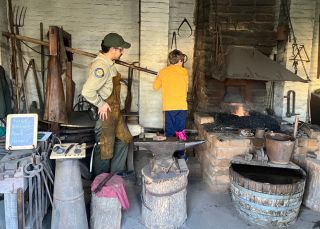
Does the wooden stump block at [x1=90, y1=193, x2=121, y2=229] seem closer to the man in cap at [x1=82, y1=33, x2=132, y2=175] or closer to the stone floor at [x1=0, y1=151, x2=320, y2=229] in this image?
the stone floor at [x1=0, y1=151, x2=320, y2=229]

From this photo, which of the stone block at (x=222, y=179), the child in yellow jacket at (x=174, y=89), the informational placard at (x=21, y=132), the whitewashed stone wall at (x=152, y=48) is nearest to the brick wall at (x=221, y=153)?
the stone block at (x=222, y=179)

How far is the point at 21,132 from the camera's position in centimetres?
301

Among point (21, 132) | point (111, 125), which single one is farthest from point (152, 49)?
point (21, 132)

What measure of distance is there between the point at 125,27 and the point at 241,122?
2591 millimetres

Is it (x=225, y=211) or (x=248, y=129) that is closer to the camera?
(x=225, y=211)

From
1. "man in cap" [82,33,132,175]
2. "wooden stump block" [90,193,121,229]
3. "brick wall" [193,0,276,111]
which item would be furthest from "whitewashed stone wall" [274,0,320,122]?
"wooden stump block" [90,193,121,229]

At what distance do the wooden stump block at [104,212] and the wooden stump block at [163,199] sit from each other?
30 centimetres

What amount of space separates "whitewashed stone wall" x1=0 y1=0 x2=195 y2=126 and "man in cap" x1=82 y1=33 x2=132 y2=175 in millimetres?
1412

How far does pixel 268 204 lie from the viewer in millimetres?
3193

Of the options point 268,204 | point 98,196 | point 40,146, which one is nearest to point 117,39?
point 40,146

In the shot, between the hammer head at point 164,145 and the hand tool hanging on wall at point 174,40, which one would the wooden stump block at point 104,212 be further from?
the hand tool hanging on wall at point 174,40

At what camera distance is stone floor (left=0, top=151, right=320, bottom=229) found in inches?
129

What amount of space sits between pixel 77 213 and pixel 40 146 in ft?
2.35

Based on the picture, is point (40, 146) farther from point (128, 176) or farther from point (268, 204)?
point (268, 204)
